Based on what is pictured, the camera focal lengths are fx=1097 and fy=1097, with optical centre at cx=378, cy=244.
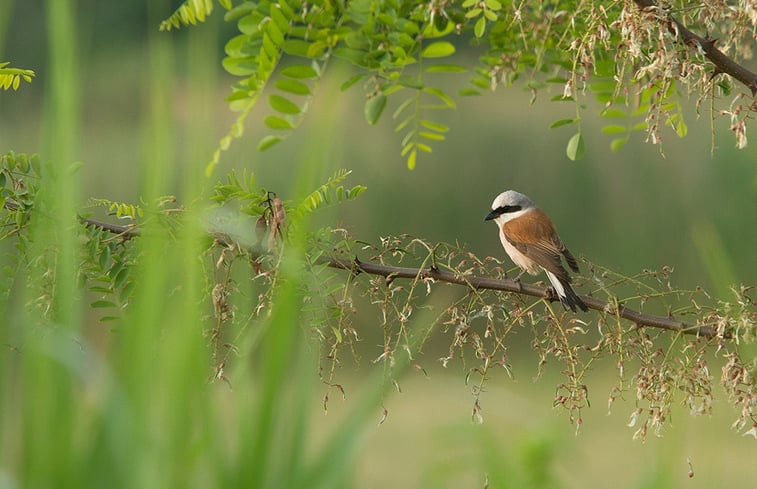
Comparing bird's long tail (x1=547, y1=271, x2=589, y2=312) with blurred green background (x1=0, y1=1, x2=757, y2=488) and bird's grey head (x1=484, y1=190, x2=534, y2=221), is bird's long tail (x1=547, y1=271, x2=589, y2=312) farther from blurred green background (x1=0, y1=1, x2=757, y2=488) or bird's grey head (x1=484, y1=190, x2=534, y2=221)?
blurred green background (x1=0, y1=1, x2=757, y2=488)

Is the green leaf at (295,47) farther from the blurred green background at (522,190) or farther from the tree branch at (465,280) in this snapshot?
the blurred green background at (522,190)

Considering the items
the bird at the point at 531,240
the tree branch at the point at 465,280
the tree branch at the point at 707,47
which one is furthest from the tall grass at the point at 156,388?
the bird at the point at 531,240

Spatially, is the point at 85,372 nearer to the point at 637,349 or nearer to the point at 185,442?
the point at 185,442

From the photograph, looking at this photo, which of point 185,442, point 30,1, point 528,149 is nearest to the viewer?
point 185,442

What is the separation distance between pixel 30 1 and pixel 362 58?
11.1m

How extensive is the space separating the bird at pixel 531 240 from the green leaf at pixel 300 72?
1.97 ft

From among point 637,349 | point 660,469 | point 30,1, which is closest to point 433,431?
point 660,469

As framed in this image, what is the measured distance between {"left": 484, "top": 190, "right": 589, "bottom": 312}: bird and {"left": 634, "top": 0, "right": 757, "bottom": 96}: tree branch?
0.71 meters

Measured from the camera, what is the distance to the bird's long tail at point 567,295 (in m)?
1.70

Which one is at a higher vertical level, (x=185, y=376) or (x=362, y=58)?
(x=185, y=376)

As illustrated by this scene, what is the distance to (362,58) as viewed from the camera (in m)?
1.71

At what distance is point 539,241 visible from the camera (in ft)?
7.70

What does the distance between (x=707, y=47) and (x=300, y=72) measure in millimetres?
685

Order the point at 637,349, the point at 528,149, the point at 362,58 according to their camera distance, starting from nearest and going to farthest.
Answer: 1. the point at 637,349
2. the point at 362,58
3. the point at 528,149
